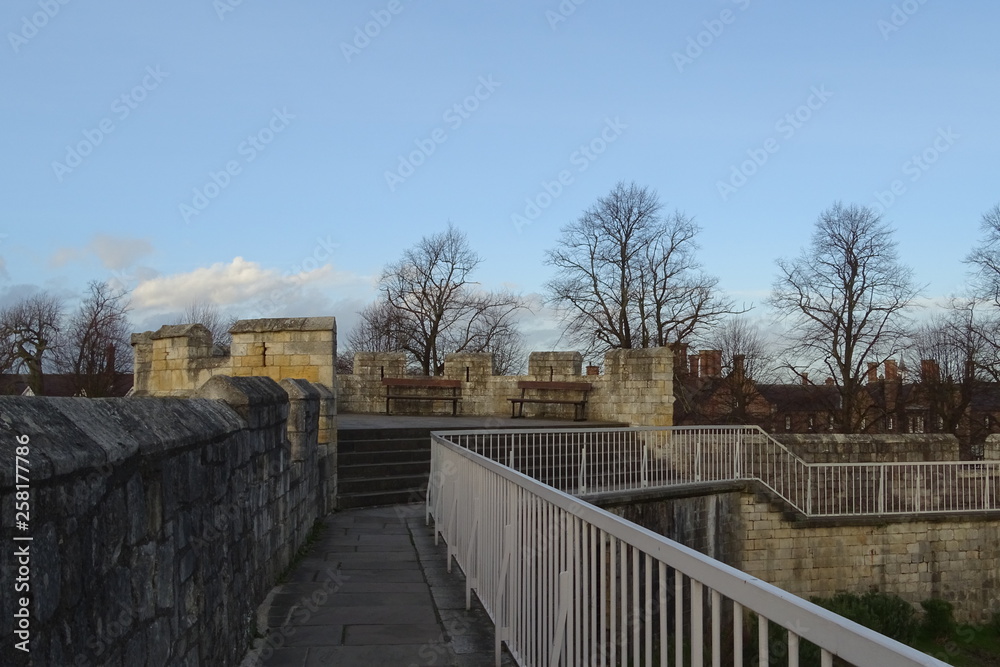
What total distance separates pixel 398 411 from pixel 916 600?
12.3 metres

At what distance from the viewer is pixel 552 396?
1964 centimetres

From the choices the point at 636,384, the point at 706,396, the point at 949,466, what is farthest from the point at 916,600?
the point at 706,396

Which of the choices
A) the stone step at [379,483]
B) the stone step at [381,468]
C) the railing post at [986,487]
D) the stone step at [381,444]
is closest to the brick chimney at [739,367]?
the railing post at [986,487]

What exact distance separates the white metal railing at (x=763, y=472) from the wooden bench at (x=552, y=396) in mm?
4014

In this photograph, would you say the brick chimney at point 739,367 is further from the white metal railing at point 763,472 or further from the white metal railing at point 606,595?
the white metal railing at point 606,595

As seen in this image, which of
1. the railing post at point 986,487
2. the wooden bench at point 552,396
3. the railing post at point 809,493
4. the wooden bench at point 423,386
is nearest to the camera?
the railing post at point 809,493

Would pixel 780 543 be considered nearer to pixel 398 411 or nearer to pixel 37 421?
pixel 398 411

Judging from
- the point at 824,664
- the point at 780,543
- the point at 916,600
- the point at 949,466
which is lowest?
the point at 916,600

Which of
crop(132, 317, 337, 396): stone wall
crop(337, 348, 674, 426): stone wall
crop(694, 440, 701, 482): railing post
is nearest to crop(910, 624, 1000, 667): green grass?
crop(694, 440, 701, 482): railing post

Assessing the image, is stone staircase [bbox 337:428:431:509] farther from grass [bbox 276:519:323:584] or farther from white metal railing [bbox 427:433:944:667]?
white metal railing [bbox 427:433:944:667]

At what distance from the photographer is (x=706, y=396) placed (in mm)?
32750

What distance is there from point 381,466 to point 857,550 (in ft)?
33.8

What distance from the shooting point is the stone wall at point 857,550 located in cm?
1515

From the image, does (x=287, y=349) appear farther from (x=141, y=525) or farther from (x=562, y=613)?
(x=141, y=525)
